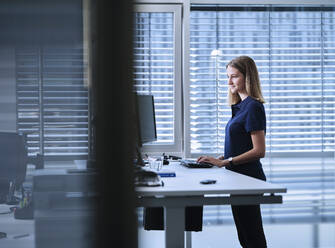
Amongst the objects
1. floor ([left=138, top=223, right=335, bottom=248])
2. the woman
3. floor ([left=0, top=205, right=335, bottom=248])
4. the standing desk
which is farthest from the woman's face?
floor ([left=138, top=223, right=335, bottom=248])

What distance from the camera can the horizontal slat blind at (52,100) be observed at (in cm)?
50

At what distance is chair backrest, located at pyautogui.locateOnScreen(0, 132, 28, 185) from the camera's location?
491mm

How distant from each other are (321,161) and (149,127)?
1.98 m

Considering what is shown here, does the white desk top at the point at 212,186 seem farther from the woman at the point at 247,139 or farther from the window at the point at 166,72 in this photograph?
the window at the point at 166,72

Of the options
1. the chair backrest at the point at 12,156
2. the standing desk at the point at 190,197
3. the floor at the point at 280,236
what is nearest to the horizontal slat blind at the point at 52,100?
the chair backrest at the point at 12,156

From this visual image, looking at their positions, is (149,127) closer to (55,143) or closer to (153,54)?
(153,54)

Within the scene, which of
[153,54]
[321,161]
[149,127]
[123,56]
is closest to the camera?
[123,56]

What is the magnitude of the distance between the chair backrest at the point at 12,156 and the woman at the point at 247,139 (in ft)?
7.05

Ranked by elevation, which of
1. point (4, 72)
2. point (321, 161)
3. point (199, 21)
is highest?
point (199, 21)

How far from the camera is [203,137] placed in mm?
4113

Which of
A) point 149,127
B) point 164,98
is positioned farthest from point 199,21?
point 149,127

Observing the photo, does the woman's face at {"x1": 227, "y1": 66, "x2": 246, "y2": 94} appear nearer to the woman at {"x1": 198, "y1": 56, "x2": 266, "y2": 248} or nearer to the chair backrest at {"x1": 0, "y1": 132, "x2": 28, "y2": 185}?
the woman at {"x1": 198, "y1": 56, "x2": 266, "y2": 248}

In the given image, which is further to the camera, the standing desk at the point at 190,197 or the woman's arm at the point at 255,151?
the woman's arm at the point at 255,151

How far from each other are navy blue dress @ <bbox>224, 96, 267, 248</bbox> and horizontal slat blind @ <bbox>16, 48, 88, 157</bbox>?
215 centimetres
